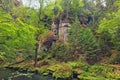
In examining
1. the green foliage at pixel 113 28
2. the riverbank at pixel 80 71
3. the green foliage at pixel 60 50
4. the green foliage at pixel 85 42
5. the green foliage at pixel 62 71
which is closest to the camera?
the riverbank at pixel 80 71

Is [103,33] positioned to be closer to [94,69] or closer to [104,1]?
[94,69]

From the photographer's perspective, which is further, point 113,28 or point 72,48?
point 72,48

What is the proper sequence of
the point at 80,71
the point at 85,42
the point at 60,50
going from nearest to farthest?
1. the point at 80,71
2. the point at 85,42
3. the point at 60,50

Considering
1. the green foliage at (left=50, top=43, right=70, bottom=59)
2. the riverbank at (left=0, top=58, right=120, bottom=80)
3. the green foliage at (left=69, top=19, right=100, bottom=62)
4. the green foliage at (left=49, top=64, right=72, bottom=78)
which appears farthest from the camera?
the green foliage at (left=50, top=43, right=70, bottom=59)

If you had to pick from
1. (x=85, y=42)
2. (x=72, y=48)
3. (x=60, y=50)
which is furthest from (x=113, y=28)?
(x=60, y=50)

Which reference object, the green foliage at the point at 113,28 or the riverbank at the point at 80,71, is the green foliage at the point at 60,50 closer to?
the riverbank at the point at 80,71

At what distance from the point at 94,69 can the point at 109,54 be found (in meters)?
7.26

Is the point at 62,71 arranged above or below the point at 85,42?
below

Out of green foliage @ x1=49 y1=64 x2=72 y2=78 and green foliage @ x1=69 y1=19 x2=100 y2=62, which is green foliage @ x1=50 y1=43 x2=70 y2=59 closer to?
green foliage @ x1=69 y1=19 x2=100 y2=62

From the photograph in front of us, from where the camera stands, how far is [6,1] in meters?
53.7

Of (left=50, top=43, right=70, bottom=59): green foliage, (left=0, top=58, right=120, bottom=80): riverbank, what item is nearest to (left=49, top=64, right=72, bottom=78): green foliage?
(left=0, top=58, right=120, bottom=80): riverbank

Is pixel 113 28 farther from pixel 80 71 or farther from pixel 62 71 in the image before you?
pixel 62 71

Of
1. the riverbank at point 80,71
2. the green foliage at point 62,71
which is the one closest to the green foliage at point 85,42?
the riverbank at point 80,71

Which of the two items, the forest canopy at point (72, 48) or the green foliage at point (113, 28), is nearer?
the forest canopy at point (72, 48)
